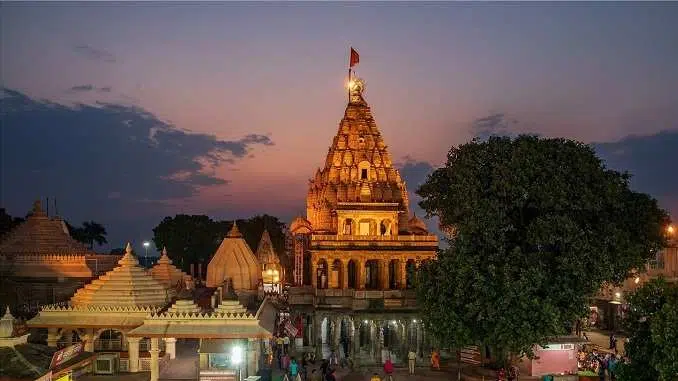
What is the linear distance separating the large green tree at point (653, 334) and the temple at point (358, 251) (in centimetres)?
1163

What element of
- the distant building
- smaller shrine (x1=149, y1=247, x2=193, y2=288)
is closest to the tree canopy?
smaller shrine (x1=149, y1=247, x2=193, y2=288)

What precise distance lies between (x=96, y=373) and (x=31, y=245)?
712 inches

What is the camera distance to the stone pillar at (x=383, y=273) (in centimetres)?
4197

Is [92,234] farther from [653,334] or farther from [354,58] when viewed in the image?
[653,334]

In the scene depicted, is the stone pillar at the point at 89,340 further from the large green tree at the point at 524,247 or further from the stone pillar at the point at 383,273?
the stone pillar at the point at 383,273

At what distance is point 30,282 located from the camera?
128ft

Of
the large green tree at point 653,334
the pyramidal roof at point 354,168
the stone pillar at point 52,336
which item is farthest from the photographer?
the pyramidal roof at point 354,168

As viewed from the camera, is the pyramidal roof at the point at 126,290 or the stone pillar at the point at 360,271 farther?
the stone pillar at the point at 360,271

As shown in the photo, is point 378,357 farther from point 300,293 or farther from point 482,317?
point 482,317

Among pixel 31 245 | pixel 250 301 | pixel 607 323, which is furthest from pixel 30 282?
pixel 607 323

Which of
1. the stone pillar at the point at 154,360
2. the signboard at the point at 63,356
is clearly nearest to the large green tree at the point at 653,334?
the stone pillar at the point at 154,360

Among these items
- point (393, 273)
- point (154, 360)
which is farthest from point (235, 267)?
point (154, 360)

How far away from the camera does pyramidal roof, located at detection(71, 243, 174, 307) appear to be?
2767cm

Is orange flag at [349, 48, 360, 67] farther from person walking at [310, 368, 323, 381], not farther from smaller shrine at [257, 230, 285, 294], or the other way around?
person walking at [310, 368, 323, 381]
